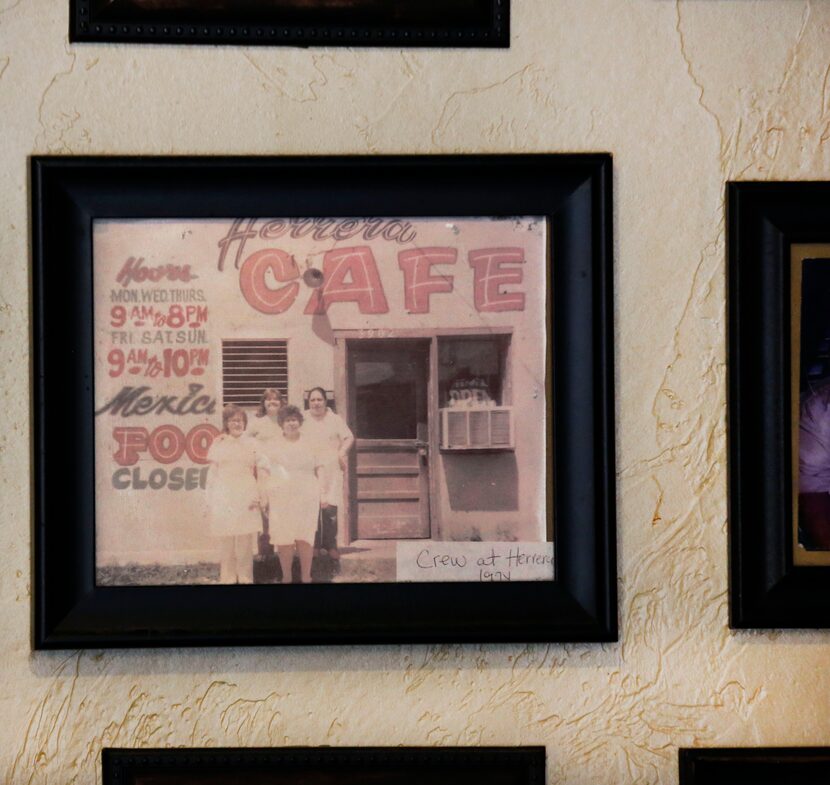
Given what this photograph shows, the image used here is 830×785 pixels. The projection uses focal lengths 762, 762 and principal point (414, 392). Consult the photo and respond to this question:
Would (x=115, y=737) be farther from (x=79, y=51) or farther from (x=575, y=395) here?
(x=79, y=51)

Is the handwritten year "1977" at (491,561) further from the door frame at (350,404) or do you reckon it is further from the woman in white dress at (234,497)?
the woman in white dress at (234,497)

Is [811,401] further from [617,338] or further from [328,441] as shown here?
[328,441]

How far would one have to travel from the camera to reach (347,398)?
1.04m

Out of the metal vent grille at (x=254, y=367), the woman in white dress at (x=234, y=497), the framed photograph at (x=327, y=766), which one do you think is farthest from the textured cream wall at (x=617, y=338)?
the metal vent grille at (x=254, y=367)

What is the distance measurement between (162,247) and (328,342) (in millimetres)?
260

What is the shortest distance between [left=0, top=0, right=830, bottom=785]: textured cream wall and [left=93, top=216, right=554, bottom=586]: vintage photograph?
0.12 meters

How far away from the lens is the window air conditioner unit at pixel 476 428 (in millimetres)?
1043

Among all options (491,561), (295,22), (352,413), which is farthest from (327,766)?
(295,22)

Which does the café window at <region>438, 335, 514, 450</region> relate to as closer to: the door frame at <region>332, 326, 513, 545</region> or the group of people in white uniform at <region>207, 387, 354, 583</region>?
the door frame at <region>332, 326, 513, 545</region>

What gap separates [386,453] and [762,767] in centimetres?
68

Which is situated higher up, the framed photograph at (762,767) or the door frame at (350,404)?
the door frame at (350,404)

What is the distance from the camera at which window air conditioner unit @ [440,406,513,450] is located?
104 cm

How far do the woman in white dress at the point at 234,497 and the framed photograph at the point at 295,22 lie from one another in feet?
1.69

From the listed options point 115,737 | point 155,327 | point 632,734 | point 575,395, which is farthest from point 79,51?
point 632,734
